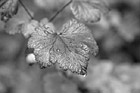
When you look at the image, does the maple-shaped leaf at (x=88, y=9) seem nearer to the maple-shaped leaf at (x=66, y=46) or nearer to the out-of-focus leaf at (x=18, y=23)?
the maple-shaped leaf at (x=66, y=46)

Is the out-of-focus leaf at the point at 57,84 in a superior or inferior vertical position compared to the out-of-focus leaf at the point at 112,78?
superior

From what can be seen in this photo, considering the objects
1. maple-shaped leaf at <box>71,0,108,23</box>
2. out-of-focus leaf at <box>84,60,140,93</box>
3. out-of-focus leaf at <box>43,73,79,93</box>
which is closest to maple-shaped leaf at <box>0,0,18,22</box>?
maple-shaped leaf at <box>71,0,108,23</box>

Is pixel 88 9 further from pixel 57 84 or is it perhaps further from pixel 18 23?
pixel 57 84

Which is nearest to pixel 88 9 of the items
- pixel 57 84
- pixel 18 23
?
pixel 18 23

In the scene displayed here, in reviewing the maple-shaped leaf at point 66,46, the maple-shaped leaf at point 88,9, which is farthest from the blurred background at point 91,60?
the maple-shaped leaf at point 88,9

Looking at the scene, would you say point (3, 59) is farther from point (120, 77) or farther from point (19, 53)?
point (120, 77)

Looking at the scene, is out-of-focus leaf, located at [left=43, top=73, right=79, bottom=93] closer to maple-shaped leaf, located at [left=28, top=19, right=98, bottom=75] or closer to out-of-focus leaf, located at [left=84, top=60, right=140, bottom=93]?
out-of-focus leaf, located at [left=84, top=60, right=140, bottom=93]

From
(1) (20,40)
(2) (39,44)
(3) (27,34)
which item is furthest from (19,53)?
(2) (39,44)

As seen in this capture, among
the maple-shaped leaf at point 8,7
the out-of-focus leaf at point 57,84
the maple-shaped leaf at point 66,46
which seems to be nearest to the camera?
the maple-shaped leaf at point 66,46
